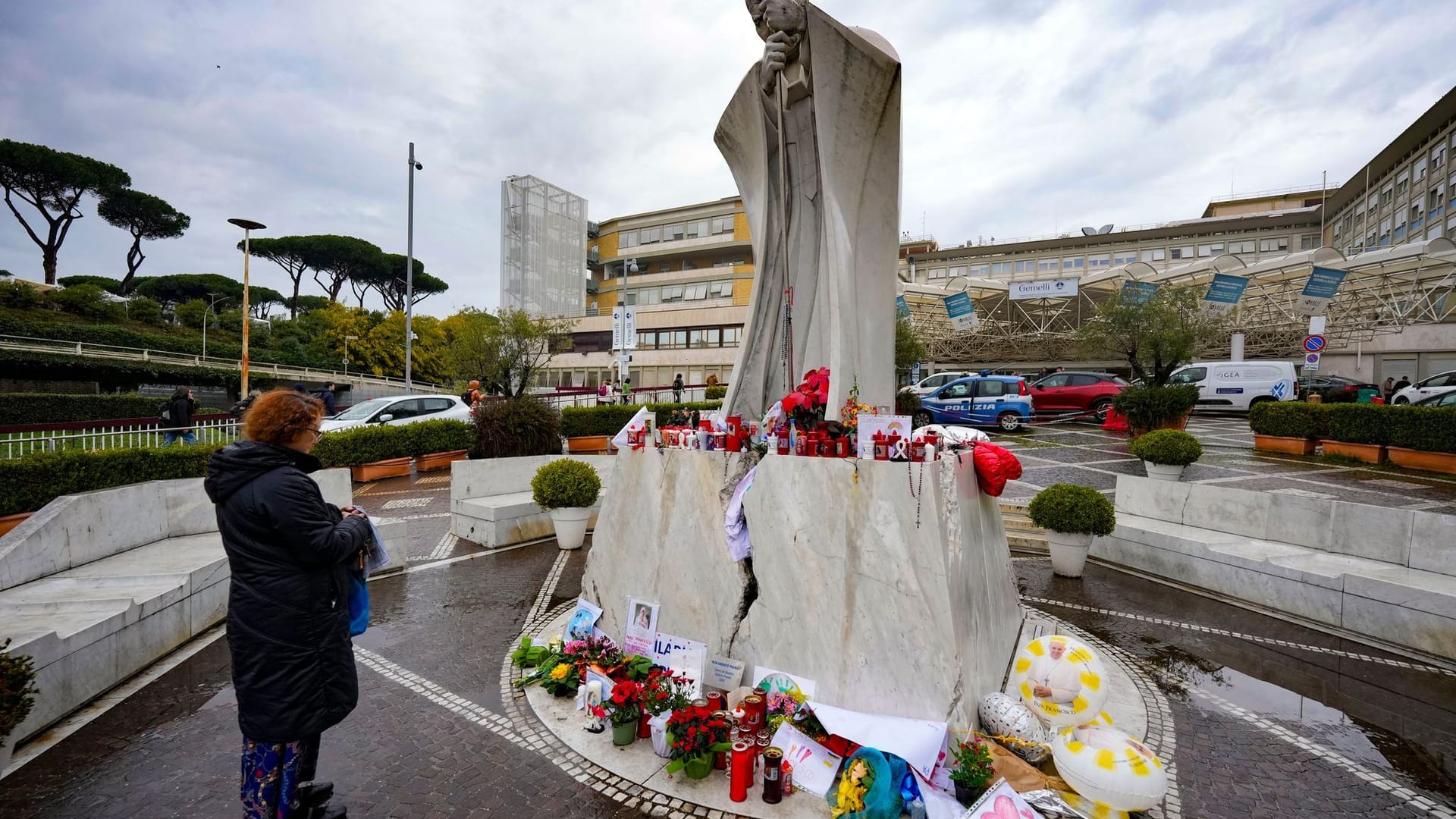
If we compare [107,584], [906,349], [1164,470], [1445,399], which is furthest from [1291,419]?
[107,584]

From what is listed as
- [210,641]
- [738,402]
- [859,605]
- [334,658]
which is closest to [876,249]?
[738,402]

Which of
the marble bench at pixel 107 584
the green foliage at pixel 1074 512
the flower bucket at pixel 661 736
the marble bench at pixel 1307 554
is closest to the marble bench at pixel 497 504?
Result: the marble bench at pixel 107 584

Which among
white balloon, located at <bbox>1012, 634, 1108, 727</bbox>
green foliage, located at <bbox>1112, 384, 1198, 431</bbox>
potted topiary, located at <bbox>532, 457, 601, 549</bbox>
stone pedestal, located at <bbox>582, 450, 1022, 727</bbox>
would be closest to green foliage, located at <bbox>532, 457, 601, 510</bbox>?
potted topiary, located at <bbox>532, 457, 601, 549</bbox>

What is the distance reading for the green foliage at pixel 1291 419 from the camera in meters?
14.3

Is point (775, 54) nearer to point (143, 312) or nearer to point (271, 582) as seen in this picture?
point (271, 582)

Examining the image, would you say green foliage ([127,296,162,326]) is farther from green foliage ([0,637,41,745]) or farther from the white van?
the white van

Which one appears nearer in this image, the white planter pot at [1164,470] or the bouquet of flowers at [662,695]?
the bouquet of flowers at [662,695]

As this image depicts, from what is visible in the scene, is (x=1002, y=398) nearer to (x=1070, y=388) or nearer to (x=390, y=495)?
(x=1070, y=388)

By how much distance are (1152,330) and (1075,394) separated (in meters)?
3.21

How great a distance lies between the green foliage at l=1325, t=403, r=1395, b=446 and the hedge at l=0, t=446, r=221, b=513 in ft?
67.0

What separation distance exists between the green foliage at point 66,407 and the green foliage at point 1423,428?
31602mm

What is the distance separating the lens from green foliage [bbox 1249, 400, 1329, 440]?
564 inches

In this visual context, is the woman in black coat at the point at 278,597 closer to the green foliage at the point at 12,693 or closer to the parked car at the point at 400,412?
the green foliage at the point at 12,693

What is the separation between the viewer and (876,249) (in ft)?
19.9
